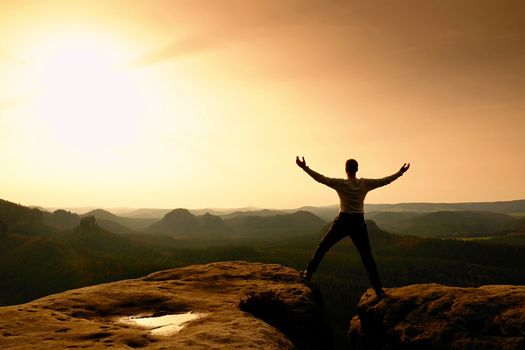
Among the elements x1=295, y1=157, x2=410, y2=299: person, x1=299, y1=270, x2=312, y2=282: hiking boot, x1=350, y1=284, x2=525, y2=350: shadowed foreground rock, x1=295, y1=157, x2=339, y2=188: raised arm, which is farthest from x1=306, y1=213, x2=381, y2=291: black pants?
x1=299, y1=270, x2=312, y2=282: hiking boot

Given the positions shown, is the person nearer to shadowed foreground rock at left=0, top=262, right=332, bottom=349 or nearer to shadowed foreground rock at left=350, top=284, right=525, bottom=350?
shadowed foreground rock at left=350, top=284, right=525, bottom=350

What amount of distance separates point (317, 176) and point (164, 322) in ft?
20.5

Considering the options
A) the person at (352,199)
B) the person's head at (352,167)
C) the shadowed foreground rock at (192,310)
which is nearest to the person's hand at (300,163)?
the person at (352,199)

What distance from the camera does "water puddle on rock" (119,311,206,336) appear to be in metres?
9.87

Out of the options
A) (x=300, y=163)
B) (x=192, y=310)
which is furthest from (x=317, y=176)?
(x=192, y=310)

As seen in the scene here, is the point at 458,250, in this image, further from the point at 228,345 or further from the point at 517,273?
the point at 228,345

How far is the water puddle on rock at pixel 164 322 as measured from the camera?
9867 millimetres

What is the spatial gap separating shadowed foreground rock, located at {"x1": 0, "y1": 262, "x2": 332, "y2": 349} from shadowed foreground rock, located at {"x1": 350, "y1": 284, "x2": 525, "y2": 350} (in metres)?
1.91

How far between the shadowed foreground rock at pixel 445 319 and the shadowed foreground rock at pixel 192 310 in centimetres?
Answer: 191

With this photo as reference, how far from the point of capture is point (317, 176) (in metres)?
12.7

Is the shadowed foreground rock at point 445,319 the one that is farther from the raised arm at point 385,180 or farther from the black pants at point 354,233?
the raised arm at point 385,180

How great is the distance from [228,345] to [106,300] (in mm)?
6554

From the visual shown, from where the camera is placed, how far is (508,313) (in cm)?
1118

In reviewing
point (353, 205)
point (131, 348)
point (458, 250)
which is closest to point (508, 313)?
point (353, 205)
